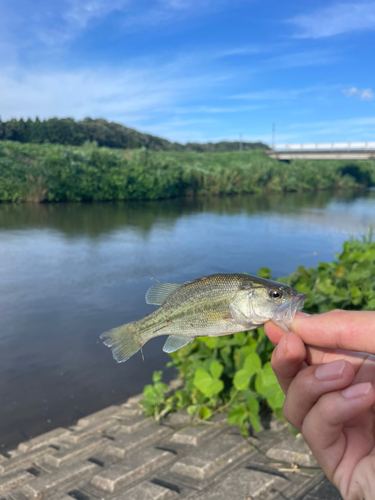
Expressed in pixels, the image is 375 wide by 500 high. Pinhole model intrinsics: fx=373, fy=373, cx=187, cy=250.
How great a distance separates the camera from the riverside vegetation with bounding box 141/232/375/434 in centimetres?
396

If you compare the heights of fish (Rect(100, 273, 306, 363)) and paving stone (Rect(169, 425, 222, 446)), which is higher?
fish (Rect(100, 273, 306, 363))

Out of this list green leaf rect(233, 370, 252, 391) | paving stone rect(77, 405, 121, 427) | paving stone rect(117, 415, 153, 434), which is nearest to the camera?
green leaf rect(233, 370, 252, 391)

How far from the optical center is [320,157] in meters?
59.7

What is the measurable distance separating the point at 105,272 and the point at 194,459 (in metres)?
11.2

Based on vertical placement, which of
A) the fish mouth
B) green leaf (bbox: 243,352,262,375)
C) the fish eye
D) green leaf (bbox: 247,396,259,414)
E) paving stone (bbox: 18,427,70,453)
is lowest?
paving stone (bbox: 18,427,70,453)

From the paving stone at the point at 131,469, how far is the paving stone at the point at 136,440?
173mm

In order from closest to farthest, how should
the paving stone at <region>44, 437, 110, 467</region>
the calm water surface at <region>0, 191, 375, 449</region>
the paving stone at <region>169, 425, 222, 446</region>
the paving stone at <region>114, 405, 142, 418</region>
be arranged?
the paving stone at <region>169, 425, 222, 446</region> → the paving stone at <region>44, 437, 110, 467</region> → the paving stone at <region>114, 405, 142, 418</region> → the calm water surface at <region>0, 191, 375, 449</region>

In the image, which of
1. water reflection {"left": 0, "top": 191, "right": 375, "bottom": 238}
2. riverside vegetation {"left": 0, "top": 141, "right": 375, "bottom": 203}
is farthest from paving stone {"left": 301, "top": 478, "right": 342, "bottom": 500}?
riverside vegetation {"left": 0, "top": 141, "right": 375, "bottom": 203}

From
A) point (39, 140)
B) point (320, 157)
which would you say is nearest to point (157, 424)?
point (39, 140)

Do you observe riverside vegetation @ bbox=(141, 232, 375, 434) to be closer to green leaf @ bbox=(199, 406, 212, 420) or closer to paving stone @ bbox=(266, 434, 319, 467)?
green leaf @ bbox=(199, 406, 212, 420)

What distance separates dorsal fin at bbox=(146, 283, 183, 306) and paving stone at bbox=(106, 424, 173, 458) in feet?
12.0

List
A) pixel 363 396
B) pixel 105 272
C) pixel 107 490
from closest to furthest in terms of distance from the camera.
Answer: pixel 363 396 → pixel 107 490 → pixel 105 272

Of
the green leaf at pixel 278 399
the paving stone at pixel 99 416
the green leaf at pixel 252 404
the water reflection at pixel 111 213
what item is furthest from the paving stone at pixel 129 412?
the water reflection at pixel 111 213

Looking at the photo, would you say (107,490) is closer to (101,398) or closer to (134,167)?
(101,398)
